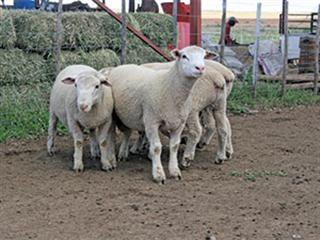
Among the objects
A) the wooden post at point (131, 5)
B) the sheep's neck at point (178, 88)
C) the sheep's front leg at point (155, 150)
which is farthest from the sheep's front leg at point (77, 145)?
the wooden post at point (131, 5)

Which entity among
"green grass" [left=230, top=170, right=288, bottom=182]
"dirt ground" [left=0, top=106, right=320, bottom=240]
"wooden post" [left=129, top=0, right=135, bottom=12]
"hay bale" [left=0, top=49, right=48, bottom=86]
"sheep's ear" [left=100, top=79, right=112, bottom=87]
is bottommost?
"green grass" [left=230, top=170, right=288, bottom=182]

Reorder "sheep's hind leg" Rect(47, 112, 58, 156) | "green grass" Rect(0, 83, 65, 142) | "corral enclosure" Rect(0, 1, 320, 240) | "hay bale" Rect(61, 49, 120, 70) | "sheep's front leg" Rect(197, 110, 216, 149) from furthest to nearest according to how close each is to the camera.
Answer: "hay bale" Rect(61, 49, 120, 70), "green grass" Rect(0, 83, 65, 142), "sheep's front leg" Rect(197, 110, 216, 149), "sheep's hind leg" Rect(47, 112, 58, 156), "corral enclosure" Rect(0, 1, 320, 240)

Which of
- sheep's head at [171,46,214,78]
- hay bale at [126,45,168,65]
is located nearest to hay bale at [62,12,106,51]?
hay bale at [126,45,168,65]

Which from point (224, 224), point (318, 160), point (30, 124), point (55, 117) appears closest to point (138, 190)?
point (224, 224)

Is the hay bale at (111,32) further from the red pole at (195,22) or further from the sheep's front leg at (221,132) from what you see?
the sheep's front leg at (221,132)

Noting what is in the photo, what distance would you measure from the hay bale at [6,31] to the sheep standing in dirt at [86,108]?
2.95 m

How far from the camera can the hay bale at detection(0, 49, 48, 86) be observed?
10508 mm

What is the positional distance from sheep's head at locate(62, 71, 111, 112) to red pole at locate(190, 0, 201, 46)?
7.40m

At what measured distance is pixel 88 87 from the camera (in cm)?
703

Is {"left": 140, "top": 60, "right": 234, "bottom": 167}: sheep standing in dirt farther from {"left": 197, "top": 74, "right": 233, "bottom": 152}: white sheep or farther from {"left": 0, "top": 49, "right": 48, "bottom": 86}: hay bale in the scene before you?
{"left": 0, "top": 49, "right": 48, "bottom": 86}: hay bale

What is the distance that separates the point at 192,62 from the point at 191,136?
3.86ft

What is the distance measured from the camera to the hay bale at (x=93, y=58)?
11255 millimetres

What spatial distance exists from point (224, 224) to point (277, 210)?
2.23 ft

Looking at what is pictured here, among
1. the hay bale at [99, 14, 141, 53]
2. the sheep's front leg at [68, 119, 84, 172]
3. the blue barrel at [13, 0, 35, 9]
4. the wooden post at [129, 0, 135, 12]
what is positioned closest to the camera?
the sheep's front leg at [68, 119, 84, 172]
